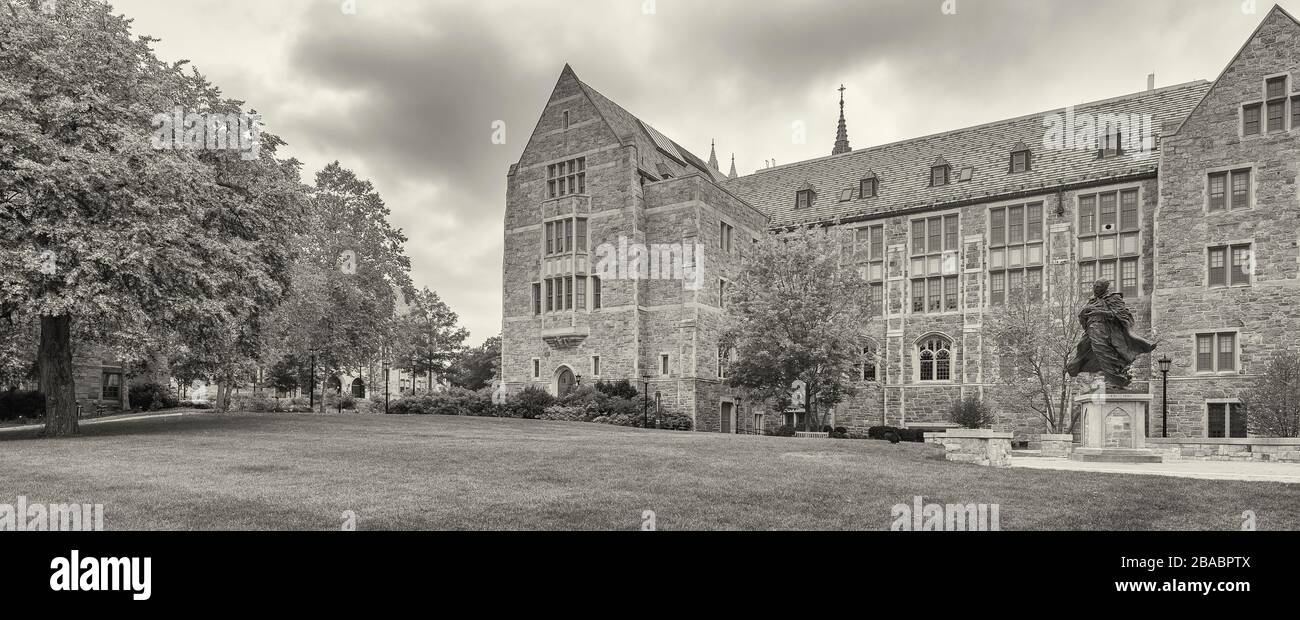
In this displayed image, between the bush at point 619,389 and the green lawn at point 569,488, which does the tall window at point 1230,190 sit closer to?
the green lawn at point 569,488

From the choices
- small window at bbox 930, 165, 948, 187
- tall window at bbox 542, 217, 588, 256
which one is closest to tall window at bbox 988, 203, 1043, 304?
small window at bbox 930, 165, 948, 187

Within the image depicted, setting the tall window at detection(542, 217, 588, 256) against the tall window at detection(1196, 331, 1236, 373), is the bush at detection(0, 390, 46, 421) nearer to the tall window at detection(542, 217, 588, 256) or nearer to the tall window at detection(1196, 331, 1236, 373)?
the tall window at detection(542, 217, 588, 256)

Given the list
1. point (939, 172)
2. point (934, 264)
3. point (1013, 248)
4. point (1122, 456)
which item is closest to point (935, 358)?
point (934, 264)

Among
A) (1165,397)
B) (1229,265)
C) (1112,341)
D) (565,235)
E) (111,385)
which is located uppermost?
(565,235)

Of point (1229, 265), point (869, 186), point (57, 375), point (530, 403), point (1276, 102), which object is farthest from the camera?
point (869, 186)

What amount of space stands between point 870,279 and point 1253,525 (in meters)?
33.2

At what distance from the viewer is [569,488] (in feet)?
36.0

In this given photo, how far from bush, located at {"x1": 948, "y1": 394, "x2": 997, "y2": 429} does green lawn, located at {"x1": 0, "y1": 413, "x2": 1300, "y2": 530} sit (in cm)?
1800

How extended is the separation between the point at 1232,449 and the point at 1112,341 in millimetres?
5713

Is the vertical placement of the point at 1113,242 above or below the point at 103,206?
above

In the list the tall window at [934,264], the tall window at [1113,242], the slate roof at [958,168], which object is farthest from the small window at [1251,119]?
the tall window at [934,264]

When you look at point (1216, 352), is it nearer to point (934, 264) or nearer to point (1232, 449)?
point (934, 264)

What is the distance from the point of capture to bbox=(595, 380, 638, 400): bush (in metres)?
35.0

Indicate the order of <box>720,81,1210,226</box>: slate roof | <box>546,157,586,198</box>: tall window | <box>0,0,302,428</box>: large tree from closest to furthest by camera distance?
1. <box>0,0,302,428</box>: large tree
2. <box>720,81,1210,226</box>: slate roof
3. <box>546,157,586,198</box>: tall window
